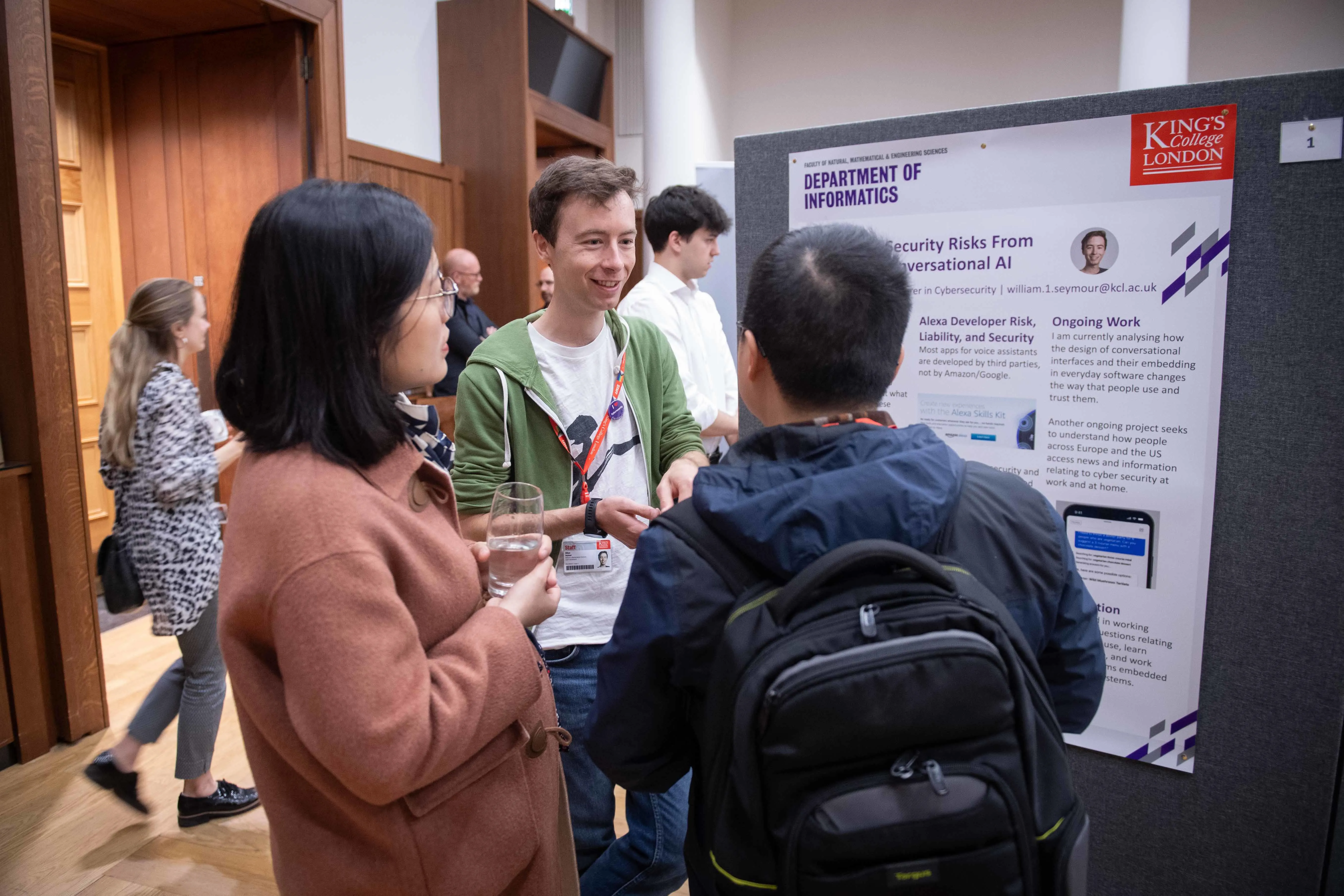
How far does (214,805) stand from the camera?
2.38 m

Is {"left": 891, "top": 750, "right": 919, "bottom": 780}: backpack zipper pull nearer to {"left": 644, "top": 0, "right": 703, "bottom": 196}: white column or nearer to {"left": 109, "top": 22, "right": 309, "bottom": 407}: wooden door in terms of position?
{"left": 109, "top": 22, "right": 309, "bottom": 407}: wooden door

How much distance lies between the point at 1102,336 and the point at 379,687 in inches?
56.6

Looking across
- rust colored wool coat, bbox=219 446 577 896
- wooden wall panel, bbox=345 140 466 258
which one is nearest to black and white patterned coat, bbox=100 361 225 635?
rust colored wool coat, bbox=219 446 577 896

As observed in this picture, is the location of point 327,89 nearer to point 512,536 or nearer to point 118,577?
point 118,577

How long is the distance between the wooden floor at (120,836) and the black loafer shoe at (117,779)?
0.31 feet

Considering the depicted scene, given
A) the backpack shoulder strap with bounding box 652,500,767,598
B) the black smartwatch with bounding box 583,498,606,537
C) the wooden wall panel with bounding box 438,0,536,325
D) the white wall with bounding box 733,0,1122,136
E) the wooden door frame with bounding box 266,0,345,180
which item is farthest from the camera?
the white wall with bounding box 733,0,1122,136

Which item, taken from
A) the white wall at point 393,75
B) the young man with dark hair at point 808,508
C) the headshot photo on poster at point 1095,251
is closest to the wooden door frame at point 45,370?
the white wall at point 393,75

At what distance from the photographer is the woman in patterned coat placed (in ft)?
7.40

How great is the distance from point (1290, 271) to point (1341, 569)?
52 cm

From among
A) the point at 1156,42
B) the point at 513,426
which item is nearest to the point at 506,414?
the point at 513,426

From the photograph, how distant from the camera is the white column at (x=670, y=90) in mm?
6359

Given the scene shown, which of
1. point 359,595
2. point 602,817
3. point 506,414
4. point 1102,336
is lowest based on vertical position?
point 602,817

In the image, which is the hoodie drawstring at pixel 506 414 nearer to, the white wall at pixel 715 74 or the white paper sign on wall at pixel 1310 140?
the white paper sign on wall at pixel 1310 140

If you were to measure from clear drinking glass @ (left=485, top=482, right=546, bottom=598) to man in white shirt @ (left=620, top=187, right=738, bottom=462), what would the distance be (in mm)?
1489
